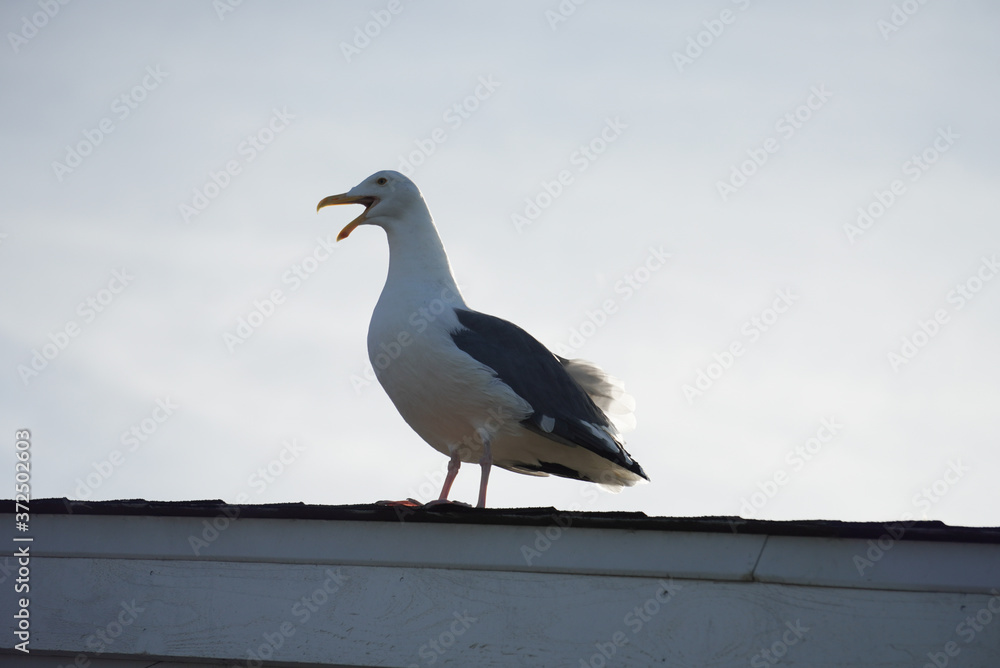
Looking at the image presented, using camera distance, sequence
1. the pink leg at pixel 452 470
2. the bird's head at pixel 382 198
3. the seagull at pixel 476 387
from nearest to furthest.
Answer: the seagull at pixel 476 387 → the pink leg at pixel 452 470 → the bird's head at pixel 382 198

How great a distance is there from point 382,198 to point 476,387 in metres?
1.93

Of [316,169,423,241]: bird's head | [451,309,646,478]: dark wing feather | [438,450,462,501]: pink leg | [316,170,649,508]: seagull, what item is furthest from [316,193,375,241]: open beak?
[438,450,462,501]: pink leg

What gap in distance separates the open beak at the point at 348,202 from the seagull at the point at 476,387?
45 centimetres

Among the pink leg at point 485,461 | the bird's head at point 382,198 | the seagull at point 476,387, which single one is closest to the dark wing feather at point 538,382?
the seagull at point 476,387

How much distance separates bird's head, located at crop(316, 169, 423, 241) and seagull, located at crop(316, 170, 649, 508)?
0.32 metres

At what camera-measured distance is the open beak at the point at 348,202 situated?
7875 mm

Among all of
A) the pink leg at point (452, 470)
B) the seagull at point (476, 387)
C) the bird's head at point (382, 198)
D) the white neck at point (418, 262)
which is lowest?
the pink leg at point (452, 470)

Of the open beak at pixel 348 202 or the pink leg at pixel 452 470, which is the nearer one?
the pink leg at pixel 452 470

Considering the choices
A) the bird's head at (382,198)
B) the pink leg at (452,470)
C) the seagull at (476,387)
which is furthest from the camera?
the bird's head at (382,198)

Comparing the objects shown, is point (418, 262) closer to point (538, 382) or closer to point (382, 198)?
point (382, 198)

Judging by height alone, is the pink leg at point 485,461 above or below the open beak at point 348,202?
below

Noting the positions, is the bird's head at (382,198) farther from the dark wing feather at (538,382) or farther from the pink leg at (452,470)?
the pink leg at (452,470)

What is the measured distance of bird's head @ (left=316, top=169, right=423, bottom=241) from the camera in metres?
7.79

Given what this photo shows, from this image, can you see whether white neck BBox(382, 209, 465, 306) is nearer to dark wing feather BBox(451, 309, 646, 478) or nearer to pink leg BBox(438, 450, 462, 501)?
dark wing feather BBox(451, 309, 646, 478)
